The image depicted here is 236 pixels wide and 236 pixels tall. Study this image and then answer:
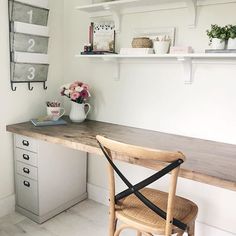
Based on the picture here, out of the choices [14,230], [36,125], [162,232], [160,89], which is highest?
[160,89]

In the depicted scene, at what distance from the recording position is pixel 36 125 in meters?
2.22

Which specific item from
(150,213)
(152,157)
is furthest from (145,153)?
(150,213)

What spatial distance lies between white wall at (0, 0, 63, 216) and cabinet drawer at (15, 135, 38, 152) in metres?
0.09

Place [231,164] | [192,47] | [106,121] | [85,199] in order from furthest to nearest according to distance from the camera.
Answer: [85,199], [106,121], [192,47], [231,164]

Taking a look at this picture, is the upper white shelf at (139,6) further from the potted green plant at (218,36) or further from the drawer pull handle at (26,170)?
the drawer pull handle at (26,170)

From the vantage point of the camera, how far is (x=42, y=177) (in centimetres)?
219

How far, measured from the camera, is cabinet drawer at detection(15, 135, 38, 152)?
6.96 ft

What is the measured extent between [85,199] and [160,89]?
4.29 feet

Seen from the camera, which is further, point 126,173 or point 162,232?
point 126,173

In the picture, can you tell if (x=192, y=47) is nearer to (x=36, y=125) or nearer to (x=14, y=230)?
(x=36, y=125)

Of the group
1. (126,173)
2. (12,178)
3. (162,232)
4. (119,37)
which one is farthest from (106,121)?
(162,232)

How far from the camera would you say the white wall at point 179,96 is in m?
1.80

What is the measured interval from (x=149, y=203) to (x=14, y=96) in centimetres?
151

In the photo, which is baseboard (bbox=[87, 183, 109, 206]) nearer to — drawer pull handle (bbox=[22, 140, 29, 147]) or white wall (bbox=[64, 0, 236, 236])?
white wall (bbox=[64, 0, 236, 236])
